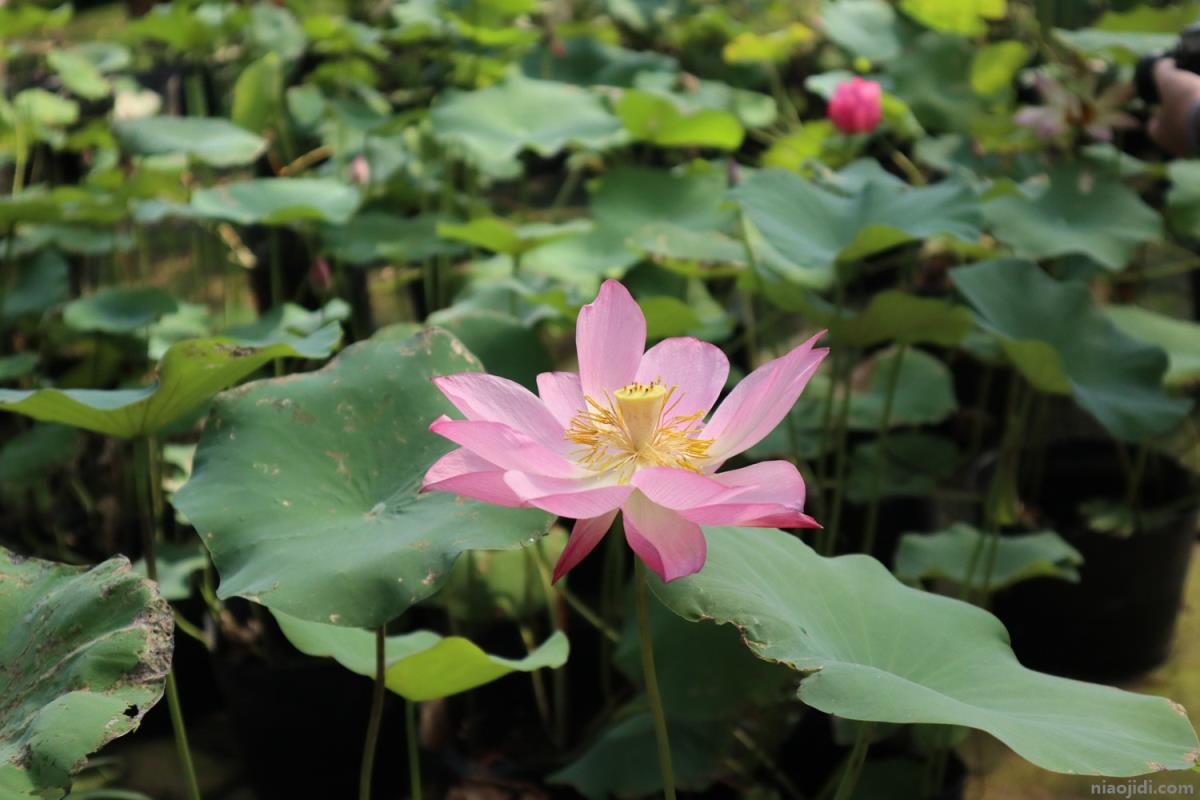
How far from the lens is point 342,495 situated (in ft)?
2.57

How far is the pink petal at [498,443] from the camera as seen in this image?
558mm

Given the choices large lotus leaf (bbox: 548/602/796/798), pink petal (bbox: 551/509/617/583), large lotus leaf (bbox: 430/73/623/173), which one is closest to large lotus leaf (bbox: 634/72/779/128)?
large lotus leaf (bbox: 430/73/623/173)

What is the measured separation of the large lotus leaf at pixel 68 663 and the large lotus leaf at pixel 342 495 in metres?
0.05

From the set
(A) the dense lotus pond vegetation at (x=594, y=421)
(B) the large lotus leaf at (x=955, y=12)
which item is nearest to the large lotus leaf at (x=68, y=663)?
(A) the dense lotus pond vegetation at (x=594, y=421)

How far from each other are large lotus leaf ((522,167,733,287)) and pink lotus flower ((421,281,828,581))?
993mm

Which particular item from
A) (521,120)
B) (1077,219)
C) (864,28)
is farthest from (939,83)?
(521,120)

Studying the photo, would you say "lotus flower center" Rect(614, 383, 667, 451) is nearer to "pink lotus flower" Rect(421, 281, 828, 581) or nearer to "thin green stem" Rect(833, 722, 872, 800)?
"pink lotus flower" Rect(421, 281, 828, 581)

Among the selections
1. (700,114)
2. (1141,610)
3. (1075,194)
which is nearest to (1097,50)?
(1075,194)

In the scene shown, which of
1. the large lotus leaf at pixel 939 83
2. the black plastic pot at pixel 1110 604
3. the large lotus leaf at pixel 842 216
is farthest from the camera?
the large lotus leaf at pixel 939 83

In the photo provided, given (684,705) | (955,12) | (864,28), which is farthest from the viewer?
(864,28)

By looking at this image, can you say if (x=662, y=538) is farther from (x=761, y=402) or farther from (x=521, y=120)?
(x=521, y=120)

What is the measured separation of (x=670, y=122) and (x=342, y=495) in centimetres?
119

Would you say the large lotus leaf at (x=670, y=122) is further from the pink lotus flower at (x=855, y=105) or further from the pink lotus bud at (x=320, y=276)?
the pink lotus bud at (x=320, y=276)

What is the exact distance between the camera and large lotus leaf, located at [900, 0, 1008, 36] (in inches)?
88.3
